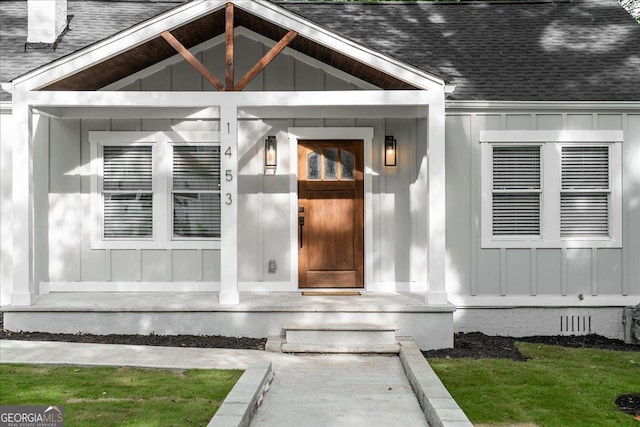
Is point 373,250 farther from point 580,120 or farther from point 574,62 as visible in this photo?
point 574,62

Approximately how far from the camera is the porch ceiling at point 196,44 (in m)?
8.07

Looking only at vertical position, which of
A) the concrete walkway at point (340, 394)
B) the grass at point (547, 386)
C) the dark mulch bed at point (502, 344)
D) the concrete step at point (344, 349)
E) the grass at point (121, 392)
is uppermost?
the grass at point (121, 392)

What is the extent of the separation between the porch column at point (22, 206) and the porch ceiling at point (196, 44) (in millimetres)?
499

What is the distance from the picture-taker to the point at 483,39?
10.4 metres

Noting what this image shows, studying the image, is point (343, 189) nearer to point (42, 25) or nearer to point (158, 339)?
point (158, 339)

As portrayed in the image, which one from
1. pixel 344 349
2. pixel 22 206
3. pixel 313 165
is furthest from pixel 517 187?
pixel 22 206

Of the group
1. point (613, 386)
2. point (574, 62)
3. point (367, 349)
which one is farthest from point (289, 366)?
point (574, 62)

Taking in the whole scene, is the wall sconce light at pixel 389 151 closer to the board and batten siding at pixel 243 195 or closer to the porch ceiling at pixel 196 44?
the board and batten siding at pixel 243 195

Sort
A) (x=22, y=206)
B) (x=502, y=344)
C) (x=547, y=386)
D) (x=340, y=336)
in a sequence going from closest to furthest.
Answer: (x=547, y=386) → (x=340, y=336) → (x=22, y=206) → (x=502, y=344)

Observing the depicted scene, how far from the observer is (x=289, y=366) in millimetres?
6707

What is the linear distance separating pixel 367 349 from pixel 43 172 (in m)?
5.25

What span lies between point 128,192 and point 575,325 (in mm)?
6506

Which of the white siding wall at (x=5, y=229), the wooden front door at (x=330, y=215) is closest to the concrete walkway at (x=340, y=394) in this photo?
the wooden front door at (x=330, y=215)

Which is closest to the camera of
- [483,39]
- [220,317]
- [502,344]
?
[220,317]
